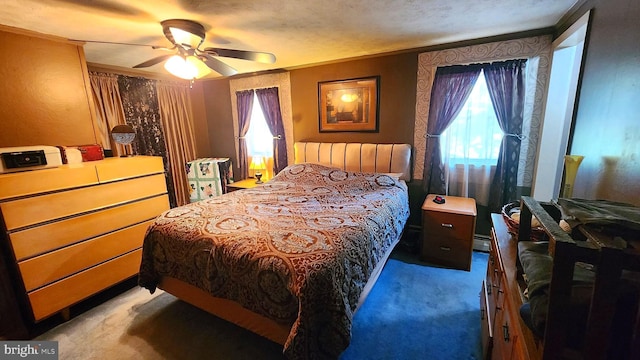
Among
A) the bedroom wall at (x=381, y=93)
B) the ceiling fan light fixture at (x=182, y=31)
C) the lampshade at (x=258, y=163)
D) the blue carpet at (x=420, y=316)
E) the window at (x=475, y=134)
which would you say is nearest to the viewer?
the blue carpet at (x=420, y=316)

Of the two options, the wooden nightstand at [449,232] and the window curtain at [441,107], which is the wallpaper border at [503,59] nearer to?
the window curtain at [441,107]

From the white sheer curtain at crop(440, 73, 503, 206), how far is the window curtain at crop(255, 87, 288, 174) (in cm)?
223

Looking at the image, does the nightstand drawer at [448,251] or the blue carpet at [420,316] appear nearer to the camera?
the blue carpet at [420,316]

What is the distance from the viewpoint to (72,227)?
2.10 meters

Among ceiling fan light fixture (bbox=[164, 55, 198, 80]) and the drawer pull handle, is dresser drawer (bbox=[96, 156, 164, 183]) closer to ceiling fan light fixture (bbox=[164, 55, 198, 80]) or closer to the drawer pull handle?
ceiling fan light fixture (bbox=[164, 55, 198, 80])

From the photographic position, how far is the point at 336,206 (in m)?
2.34

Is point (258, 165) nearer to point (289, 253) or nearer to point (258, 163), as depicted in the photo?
point (258, 163)

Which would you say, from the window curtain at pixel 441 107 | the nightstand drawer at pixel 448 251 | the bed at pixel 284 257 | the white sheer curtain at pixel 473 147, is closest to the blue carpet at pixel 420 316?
the nightstand drawer at pixel 448 251

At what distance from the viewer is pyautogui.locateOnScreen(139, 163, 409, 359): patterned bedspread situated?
1.40 metres

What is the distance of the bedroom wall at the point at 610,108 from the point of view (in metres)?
1.17

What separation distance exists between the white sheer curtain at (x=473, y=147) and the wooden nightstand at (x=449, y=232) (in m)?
0.26

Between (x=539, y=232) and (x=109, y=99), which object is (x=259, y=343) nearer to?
(x=539, y=232)

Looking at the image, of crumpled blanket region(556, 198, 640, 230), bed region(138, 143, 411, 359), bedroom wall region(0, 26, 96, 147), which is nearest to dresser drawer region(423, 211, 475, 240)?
bed region(138, 143, 411, 359)

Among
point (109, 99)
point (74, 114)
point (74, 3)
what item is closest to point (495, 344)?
point (74, 3)
